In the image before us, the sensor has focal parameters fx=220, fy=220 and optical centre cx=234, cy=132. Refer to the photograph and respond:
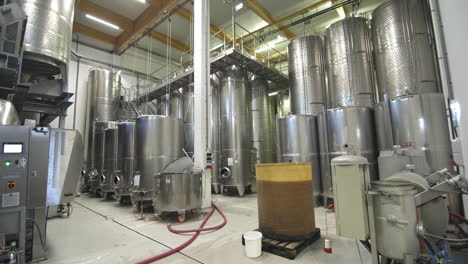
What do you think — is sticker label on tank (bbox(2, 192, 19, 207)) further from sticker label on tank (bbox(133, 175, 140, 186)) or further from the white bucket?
sticker label on tank (bbox(133, 175, 140, 186))

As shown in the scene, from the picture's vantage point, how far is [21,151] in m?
2.19

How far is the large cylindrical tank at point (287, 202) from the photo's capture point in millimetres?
2570

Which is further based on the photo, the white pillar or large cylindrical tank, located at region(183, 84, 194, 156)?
large cylindrical tank, located at region(183, 84, 194, 156)

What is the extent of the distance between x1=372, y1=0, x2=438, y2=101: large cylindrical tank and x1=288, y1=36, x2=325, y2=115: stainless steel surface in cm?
145

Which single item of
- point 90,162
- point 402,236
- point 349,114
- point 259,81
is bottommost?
point 402,236

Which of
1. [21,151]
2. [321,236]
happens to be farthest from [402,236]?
[21,151]

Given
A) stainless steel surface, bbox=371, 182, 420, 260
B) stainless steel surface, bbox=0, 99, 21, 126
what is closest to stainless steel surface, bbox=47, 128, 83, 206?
stainless steel surface, bbox=0, 99, 21, 126

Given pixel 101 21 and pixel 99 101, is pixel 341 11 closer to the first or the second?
pixel 101 21

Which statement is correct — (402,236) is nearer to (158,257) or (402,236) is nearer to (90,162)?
(158,257)

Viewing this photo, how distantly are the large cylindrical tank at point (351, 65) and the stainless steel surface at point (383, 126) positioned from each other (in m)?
0.60

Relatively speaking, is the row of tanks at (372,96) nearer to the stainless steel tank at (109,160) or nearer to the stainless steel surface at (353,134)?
the stainless steel surface at (353,134)

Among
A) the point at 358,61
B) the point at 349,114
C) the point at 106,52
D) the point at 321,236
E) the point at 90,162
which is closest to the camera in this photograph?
the point at 321,236

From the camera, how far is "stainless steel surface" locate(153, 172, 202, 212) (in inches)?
154

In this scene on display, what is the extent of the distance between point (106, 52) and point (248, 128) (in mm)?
7712
